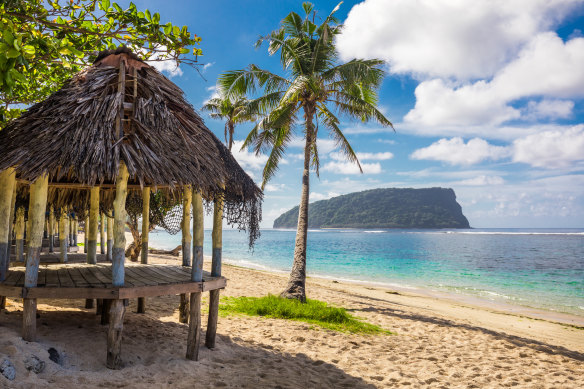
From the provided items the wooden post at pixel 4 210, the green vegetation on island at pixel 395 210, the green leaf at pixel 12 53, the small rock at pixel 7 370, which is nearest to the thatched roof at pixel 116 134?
the wooden post at pixel 4 210

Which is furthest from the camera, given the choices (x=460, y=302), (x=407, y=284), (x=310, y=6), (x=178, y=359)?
(x=407, y=284)

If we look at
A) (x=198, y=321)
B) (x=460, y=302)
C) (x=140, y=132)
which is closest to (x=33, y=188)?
(x=140, y=132)

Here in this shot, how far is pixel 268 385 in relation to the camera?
495cm

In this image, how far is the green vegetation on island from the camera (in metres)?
135

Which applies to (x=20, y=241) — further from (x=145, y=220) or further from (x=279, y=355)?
(x=279, y=355)

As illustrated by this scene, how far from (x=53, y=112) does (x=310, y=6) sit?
8754mm

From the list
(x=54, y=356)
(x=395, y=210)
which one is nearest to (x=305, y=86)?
(x=54, y=356)

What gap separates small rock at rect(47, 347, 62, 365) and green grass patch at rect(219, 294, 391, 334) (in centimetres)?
459

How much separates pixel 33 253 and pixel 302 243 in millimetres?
7189

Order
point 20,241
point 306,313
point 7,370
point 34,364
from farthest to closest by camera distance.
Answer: point 20,241, point 306,313, point 34,364, point 7,370

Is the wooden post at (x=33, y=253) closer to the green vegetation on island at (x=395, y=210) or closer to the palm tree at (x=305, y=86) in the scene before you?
the palm tree at (x=305, y=86)

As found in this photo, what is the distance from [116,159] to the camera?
14.7 feet

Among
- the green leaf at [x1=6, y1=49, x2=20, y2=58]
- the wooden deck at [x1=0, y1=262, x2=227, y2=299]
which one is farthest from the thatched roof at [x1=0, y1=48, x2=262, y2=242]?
the green leaf at [x1=6, y1=49, x2=20, y2=58]

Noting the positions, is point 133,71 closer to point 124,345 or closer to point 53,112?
point 53,112
